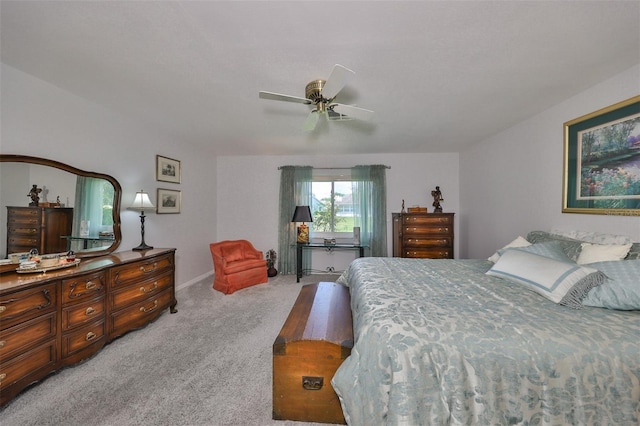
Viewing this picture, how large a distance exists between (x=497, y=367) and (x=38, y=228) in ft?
11.8

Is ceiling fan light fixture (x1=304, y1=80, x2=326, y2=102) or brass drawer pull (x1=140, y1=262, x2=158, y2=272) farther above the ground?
ceiling fan light fixture (x1=304, y1=80, x2=326, y2=102)

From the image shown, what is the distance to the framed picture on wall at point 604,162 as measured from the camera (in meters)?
1.91

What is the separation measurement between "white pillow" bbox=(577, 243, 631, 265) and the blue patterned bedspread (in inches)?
24.4

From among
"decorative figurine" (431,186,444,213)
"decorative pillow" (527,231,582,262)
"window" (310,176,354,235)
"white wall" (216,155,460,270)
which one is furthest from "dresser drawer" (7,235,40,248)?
"decorative figurine" (431,186,444,213)

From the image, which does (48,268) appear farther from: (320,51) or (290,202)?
(290,202)

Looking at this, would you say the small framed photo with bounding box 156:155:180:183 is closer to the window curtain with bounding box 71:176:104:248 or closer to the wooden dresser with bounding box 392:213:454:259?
the window curtain with bounding box 71:176:104:248

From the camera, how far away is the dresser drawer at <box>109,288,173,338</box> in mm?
2258

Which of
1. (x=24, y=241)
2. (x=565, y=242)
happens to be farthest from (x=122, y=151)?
(x=565, y=242)

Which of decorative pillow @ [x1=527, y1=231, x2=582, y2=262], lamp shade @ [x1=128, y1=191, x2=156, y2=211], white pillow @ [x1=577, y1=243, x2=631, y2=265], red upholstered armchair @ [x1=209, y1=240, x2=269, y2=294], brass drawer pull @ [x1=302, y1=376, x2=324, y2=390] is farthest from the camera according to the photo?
red upholstered armchair @ [x1=209, y1=240, x2=269, y2=294]

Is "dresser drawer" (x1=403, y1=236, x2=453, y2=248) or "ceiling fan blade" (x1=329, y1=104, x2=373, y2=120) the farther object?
"dresser drawer" (x1=403, y1=236, x2=453, y2=248)

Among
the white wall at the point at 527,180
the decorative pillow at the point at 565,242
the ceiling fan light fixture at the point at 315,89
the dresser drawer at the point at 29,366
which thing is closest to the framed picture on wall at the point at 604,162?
the white wall at the point at 527,180

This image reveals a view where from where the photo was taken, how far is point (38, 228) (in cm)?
212

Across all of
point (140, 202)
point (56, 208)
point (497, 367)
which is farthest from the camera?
point (140, 202)

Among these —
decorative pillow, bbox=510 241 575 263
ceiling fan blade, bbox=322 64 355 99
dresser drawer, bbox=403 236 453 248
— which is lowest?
dresser drawer, bbox=403 236 453 248
